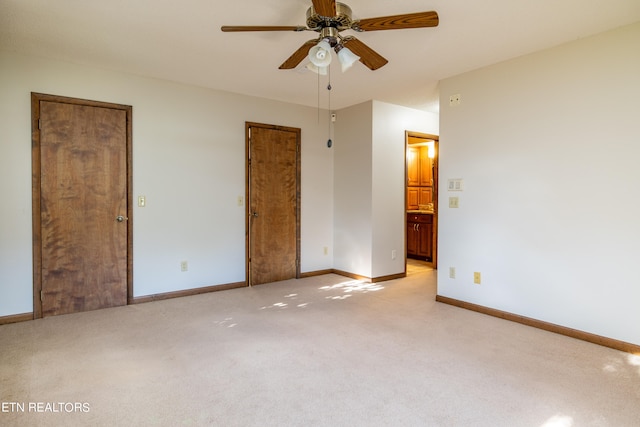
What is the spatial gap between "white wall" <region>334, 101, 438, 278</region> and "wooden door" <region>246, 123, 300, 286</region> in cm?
68

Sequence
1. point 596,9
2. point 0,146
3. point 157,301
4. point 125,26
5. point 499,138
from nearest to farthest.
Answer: point 596,9 → point 125,26 → point 0,146 → point 499,138 → point 157,301

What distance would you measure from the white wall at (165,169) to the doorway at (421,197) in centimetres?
245

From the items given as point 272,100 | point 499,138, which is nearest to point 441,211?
point 499,138

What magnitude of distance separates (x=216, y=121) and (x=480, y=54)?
292 cm

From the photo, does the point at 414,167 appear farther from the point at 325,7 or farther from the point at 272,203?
the point at 325,7

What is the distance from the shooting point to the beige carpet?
1.90m

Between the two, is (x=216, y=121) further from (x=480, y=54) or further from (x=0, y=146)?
(x=480, y=54)

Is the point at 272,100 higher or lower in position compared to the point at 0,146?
higher

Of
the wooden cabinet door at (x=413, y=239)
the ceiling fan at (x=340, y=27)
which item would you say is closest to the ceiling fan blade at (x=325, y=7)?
the ceiling fan at (x=340, y=27)

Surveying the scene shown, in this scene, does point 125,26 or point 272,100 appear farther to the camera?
point 272,100

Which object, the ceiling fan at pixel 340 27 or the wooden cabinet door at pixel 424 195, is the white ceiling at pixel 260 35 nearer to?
the ceiling fan at pixel 340 27

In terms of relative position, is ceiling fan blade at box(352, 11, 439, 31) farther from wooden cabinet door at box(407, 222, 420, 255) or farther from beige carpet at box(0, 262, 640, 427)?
wooden cabinet door at box(407, 222, 420, 255)

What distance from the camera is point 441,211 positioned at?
3.95 m

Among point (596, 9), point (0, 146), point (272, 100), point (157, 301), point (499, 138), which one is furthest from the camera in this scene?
point (272, 100)
